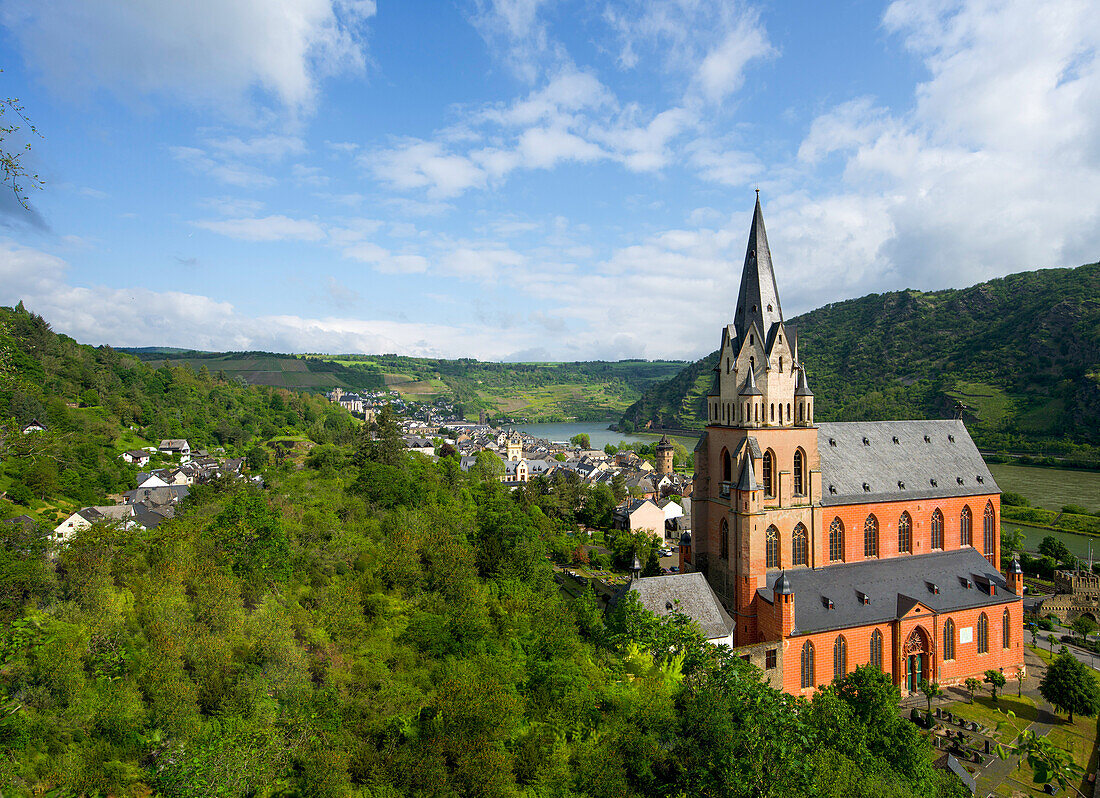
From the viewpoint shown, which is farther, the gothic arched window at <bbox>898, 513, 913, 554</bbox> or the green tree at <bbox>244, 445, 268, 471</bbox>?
the green tree at <bbox>244, 445, 268, 471</bbox>

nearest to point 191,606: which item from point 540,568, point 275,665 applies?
point 275,665

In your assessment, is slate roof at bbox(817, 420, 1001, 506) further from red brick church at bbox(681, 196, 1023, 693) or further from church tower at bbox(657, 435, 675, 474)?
church tower at bbox(657, 435, 675, 474)

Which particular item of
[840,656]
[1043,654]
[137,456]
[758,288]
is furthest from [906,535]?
[137,456]

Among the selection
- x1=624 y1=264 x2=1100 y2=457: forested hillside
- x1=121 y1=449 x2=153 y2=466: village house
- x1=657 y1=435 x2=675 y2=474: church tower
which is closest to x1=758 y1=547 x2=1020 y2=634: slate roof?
x1=624 y1=264 x2=1100 y2=457: forested hillside

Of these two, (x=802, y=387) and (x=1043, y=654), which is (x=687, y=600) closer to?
(x=802, y=387)

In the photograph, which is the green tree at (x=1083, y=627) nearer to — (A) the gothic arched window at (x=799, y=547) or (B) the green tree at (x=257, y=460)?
(A) the gothic arched window at (x=799, y=547)
